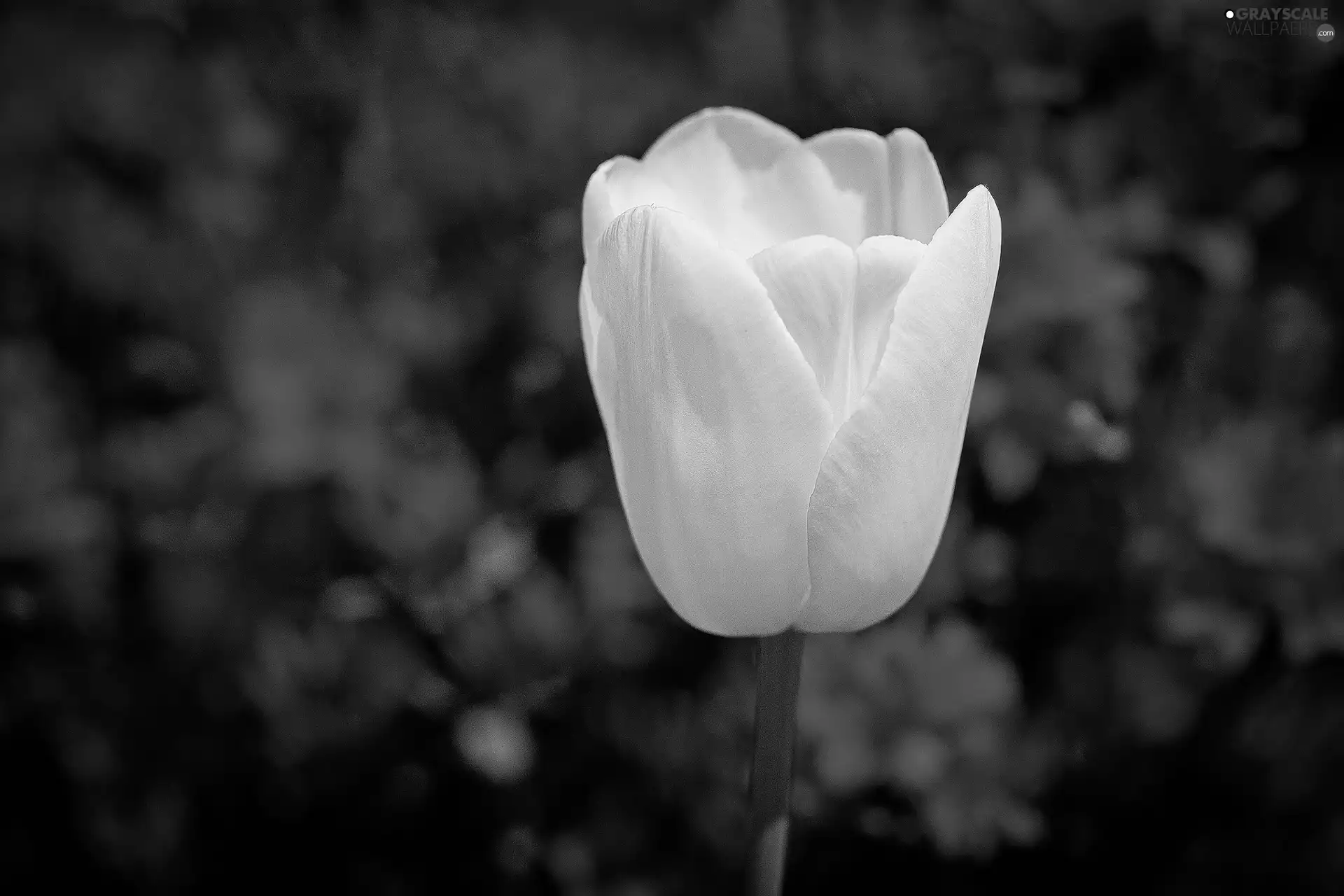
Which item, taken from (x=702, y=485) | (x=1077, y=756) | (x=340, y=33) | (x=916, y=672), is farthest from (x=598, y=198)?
(x=340, y=33)

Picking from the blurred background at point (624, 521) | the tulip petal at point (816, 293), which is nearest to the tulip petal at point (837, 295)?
the tulip petal at point (816, 293)

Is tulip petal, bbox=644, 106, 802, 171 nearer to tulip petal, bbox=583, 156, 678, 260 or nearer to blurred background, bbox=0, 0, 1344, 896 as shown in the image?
tulip petal, bbox=583, 156, 678, 260

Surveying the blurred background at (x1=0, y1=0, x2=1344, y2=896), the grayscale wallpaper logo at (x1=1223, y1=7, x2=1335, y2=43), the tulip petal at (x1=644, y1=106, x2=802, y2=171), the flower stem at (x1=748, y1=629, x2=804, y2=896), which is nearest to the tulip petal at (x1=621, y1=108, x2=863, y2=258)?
the tulip petal at (x1=644, y1=106, x2=802, y2=171)

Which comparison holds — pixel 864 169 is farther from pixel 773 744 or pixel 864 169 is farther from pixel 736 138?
pixel 773 744

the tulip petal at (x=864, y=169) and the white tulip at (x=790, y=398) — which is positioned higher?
the tulip petal at (x=864, y=169)

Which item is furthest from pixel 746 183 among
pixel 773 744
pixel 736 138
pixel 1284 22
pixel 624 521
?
pixel 1284 22

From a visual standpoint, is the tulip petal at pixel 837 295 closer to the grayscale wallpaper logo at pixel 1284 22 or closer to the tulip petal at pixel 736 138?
the tulip petal at pixel 736 138
